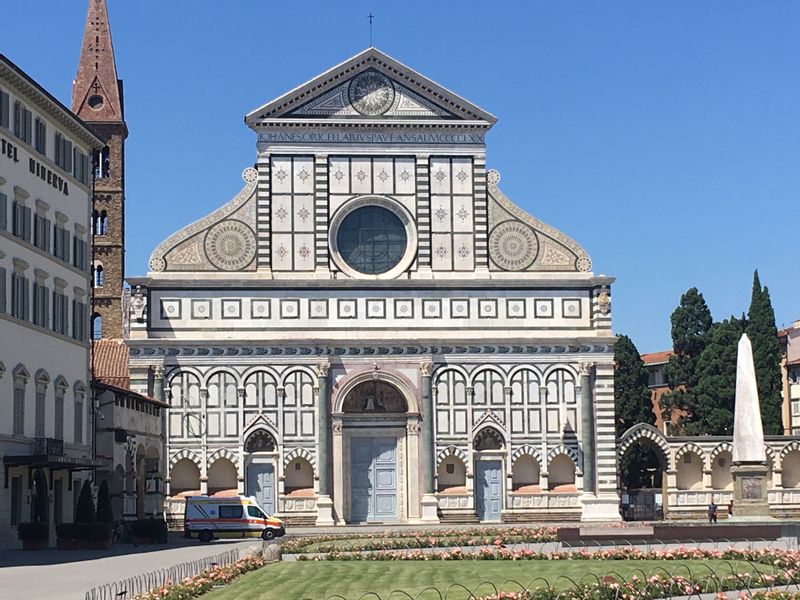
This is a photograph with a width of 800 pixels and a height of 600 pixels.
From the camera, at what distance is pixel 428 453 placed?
6512cm

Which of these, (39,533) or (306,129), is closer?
(39,533)

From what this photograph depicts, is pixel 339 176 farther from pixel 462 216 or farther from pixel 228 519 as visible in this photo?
pixel 228 519

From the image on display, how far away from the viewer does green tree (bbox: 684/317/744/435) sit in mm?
84125

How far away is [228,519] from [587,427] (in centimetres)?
1723

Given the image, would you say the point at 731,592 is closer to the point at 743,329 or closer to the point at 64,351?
the point at 64,351

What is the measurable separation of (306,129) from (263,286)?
717cm

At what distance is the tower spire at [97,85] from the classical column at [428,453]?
2764cm

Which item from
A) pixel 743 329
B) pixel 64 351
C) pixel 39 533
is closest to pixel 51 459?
pixel 39 533

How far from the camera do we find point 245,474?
64625 millimetres

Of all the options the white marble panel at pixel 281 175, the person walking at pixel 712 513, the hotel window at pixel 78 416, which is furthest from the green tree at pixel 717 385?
the hotel window at pixel 78 416

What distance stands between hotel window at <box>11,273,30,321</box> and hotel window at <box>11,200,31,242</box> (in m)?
1.25

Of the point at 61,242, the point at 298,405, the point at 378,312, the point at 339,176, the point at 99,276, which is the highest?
the point at 339,176

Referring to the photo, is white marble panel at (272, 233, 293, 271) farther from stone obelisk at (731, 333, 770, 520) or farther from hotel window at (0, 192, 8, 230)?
hotel window at (0, 192, 8, 230)

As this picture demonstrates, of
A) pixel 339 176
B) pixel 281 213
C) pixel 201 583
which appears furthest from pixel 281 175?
pixel 201 583
